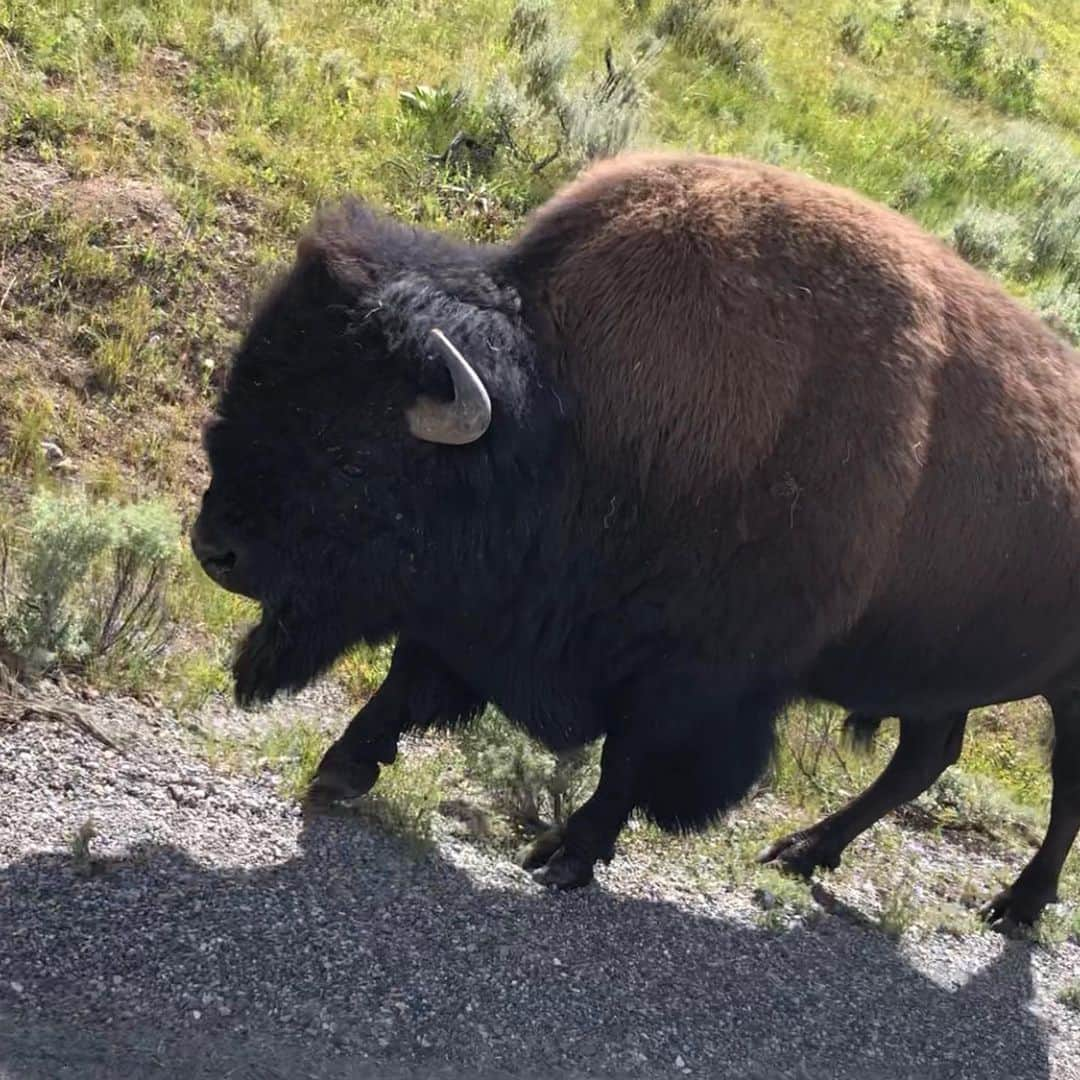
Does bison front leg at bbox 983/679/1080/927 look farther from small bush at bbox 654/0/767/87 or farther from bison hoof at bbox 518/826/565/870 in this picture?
small bush at bbox 654/0/767/87

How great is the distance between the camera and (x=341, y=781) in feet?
15.7

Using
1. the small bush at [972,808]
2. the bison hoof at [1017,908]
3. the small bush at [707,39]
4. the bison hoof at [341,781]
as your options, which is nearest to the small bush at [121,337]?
the bison hoof at [341,781]

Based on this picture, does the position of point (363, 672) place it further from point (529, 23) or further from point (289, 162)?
point (529, 23)

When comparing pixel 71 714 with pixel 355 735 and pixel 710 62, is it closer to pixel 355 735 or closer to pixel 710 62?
pixel 355 735

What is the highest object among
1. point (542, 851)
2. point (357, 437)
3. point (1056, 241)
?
point (1056, 241)

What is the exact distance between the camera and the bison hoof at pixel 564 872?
Answer: 4828 mm

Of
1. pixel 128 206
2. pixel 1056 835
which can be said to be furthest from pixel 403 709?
pixel 128 206

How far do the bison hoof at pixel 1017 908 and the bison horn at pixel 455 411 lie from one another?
328 cm

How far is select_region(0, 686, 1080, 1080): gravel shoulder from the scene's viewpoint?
340 centimetres

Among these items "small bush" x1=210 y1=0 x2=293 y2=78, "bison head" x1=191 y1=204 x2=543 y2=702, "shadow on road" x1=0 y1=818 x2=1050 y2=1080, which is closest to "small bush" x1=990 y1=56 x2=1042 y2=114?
"small bush" x1=210 y1=0 x2=293 y2=78

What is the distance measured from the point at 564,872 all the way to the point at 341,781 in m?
0.79

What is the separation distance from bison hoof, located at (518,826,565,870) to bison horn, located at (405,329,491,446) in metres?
1.52

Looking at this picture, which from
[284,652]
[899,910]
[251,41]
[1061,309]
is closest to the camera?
[284,652]

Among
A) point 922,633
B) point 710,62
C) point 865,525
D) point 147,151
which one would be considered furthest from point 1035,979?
point 710,62
